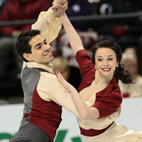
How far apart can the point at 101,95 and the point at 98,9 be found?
8.71 ft

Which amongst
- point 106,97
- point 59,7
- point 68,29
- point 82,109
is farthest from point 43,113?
point 59,7

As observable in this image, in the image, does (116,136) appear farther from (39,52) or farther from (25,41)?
(25,41)

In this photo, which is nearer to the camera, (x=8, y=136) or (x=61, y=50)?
(x=8, y=136)

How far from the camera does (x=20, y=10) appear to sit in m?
5.34

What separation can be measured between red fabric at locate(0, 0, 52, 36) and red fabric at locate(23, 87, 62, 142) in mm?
2295

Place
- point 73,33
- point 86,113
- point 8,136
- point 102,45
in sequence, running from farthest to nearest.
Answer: point 8,136 < point 73,33 < point 102,45 < point 86,113

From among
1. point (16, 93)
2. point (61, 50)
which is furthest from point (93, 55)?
point (16, 93)

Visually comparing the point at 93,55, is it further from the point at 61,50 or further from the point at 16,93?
the point at 16,93

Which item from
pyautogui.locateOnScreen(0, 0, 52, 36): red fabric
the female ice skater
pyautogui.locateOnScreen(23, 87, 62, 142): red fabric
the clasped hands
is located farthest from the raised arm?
pyautogui.locateOnScreen(0, 0, 52, 36): red fabric

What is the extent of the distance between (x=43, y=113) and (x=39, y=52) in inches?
Result: 17.3

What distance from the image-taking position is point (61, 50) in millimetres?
5258

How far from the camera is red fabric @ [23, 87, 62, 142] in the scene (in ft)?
9.98

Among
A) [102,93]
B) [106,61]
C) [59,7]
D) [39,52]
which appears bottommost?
[102,93]

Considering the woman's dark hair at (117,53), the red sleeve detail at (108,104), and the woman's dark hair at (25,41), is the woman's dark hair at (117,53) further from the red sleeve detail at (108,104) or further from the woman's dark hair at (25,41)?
the woman's dark hair at (25,41)
